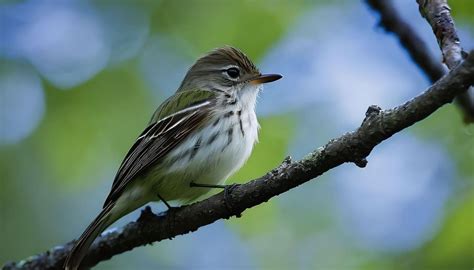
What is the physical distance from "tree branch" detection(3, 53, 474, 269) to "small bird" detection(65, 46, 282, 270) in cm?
27

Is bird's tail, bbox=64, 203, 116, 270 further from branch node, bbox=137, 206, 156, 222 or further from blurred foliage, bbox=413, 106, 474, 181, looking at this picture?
blurred foliage, bbox=413, 106, 474, 181

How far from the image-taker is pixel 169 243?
7773 millimetres

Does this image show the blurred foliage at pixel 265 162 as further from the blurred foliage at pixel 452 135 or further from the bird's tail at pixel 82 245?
the bird's tail at pixel 82 245

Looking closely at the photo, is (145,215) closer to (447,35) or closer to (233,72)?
(233,72)

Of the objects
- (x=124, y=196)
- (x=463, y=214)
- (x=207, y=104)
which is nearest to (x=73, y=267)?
(x=124, y=196)

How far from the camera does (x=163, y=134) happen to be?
224 inches

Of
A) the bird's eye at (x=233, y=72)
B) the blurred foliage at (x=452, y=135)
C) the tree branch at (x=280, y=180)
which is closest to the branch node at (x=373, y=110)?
the tree branch at (x=280, y=180)

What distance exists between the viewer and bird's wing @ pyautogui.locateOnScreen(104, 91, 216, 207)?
5.34 m

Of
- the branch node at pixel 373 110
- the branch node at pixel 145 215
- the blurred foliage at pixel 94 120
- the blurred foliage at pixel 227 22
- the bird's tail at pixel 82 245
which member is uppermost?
the blurred foliage at pixel 227 22

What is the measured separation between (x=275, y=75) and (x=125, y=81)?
5.07 ft

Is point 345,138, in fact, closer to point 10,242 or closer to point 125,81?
point 125,81

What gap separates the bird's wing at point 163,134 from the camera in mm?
5344

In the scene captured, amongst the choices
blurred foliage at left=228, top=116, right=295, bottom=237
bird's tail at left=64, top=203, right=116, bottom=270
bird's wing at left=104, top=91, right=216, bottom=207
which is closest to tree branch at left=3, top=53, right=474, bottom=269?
bird's tail at left=64, top=203, right=116, bottom=270

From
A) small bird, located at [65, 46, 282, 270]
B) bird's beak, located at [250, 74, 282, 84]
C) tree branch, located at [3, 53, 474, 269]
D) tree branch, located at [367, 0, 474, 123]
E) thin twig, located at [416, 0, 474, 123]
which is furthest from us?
bird's beak, located at [250, 74, 282, 84]
